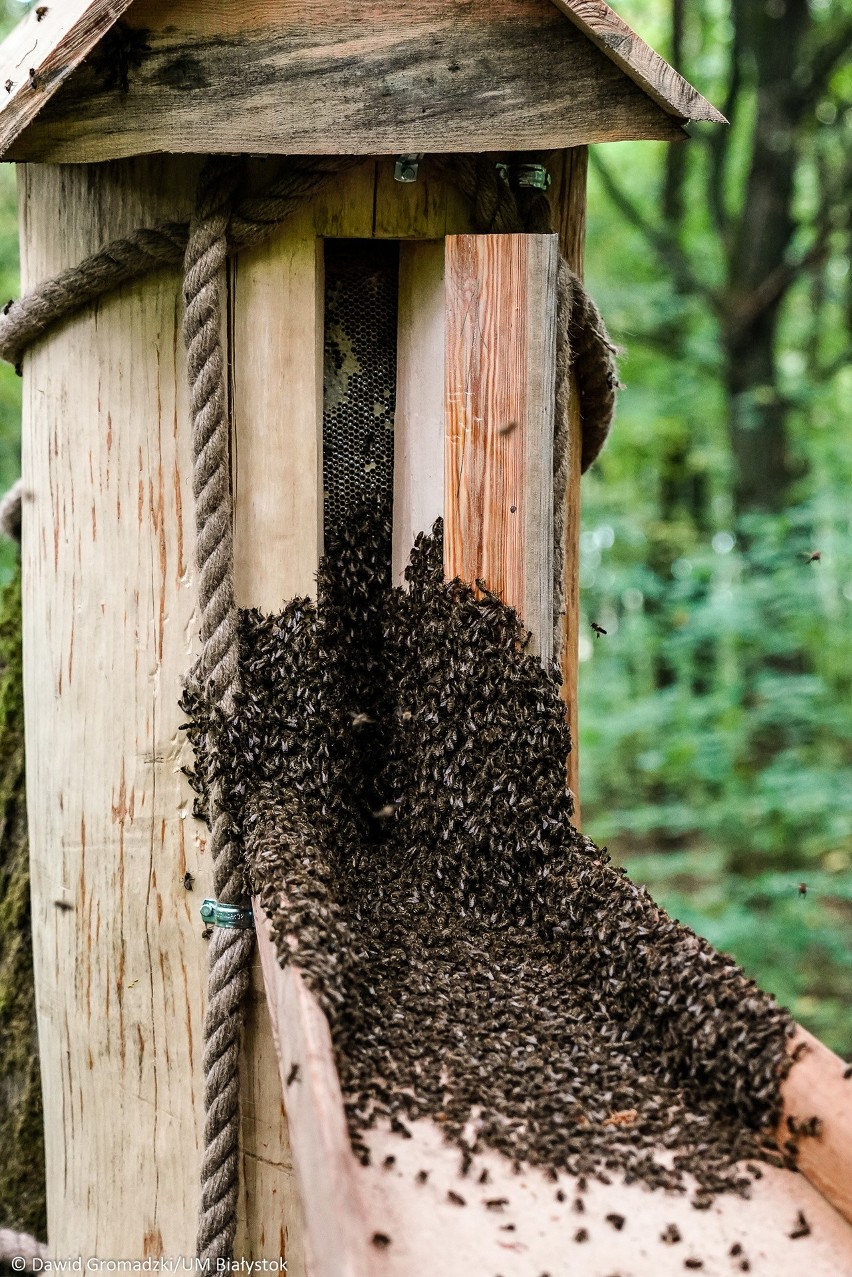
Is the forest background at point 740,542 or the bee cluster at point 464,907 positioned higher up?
the forest background at point 740,542

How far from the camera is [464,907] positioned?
264cm

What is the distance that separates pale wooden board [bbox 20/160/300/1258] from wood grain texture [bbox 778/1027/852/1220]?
133cm

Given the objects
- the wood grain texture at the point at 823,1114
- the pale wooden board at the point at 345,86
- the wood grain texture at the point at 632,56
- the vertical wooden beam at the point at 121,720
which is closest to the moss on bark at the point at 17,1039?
the vertical wooden beam at the point at 121,720

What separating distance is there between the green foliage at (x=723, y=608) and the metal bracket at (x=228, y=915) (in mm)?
4536

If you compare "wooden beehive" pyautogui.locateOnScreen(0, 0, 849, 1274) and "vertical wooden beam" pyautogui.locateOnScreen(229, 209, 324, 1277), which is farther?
"vertical wooden beam" pyautogui.locateOnScreen(229, 209, 324, 1277)

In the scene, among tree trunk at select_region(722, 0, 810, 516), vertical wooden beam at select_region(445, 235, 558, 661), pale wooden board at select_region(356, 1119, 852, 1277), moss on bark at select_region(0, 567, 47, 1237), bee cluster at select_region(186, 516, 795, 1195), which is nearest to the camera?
pale wooden board at select_region(356, 1119, 852, 1277)

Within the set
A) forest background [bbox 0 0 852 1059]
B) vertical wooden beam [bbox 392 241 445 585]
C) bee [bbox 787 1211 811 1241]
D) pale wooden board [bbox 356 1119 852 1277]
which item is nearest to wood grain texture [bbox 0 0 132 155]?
vertical wooden beam [bbox 392 241 445 585]

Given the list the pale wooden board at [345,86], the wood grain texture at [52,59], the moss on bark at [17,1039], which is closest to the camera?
the wood grain texture at [52,59]

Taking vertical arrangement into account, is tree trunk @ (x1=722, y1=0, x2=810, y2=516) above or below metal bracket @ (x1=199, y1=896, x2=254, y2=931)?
above

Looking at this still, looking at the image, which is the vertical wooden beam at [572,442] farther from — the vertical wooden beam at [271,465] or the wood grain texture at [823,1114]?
the wood grain texture at [823,1114]

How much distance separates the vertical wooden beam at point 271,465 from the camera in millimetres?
2664

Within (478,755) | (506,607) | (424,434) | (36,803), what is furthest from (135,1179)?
(424,434)

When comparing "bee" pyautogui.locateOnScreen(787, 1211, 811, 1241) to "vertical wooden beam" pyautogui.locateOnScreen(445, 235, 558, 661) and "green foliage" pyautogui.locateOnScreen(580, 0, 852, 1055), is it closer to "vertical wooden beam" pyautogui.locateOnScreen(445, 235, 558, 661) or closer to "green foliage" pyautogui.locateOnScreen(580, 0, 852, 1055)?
"vertical wooden beam" pyautogui.locateOnScreen(445, 235, 558, 661)

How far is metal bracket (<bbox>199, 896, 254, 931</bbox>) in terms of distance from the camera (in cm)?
265
